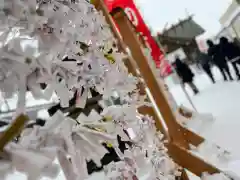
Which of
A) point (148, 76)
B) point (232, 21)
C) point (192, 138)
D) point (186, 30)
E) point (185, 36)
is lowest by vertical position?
point (192, 138)

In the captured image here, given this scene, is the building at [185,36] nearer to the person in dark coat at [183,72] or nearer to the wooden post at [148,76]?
the person in dark coat at [183,72]

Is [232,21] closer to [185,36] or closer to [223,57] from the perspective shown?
[223,57]

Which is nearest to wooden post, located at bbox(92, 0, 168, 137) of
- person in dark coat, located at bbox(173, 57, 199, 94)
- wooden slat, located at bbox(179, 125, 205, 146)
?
wooden slat, located at bbox(179, 125, 205, 146)

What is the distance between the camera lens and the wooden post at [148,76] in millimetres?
1811

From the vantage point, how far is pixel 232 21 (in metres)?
11.0

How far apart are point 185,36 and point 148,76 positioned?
53.9 ft

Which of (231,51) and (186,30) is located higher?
(186,30)

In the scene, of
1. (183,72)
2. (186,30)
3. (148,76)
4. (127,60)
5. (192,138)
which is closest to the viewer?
(127,60)

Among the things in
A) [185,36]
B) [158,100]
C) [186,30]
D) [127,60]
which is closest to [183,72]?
[158,100]

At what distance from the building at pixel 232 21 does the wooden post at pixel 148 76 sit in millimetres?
8577

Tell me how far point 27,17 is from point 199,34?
18149mm

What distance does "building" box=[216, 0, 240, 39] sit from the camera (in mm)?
10191

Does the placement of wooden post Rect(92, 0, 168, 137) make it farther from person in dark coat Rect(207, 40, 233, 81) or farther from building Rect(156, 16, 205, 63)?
building Rect(156, 16, 205, 63)

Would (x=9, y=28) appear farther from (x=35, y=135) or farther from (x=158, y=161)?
(x=158, y=161)
